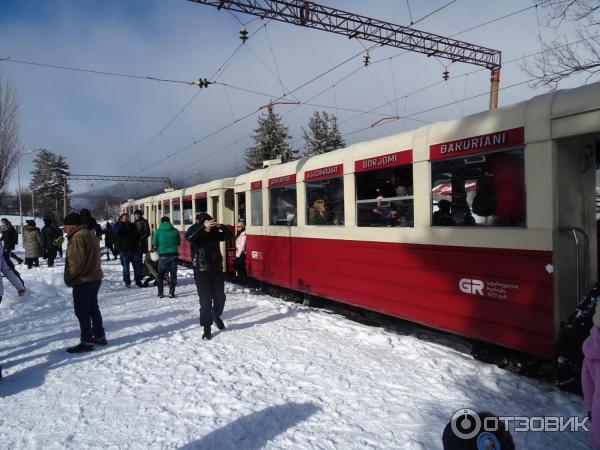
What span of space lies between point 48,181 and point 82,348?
233 ft

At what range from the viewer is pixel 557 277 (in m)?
3.93

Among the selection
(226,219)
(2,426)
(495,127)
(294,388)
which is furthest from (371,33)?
(2,426)

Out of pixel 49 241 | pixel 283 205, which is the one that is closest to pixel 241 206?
pixel 283 205

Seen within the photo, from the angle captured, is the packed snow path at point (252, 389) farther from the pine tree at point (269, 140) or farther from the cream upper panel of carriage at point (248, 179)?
the pine tree at point (269, 140)

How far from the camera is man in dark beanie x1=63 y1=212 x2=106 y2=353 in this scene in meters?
5.05

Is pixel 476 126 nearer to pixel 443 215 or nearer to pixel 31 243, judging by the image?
pixel 443 215

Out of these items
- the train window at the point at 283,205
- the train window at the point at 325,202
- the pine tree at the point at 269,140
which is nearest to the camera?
the train window at the point at 325,202

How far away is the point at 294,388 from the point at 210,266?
2.39m

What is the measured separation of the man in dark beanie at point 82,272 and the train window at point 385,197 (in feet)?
11.4

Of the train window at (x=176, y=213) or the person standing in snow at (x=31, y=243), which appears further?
the train window at (x=176, y=213)

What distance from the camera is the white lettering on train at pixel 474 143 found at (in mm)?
4362

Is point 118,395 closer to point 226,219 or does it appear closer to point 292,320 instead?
point 292,320

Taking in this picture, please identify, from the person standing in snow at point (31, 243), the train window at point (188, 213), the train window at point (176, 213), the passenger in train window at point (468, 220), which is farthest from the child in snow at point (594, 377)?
the person standing in snow at point (31, 243)

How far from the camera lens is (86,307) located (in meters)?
5.16
